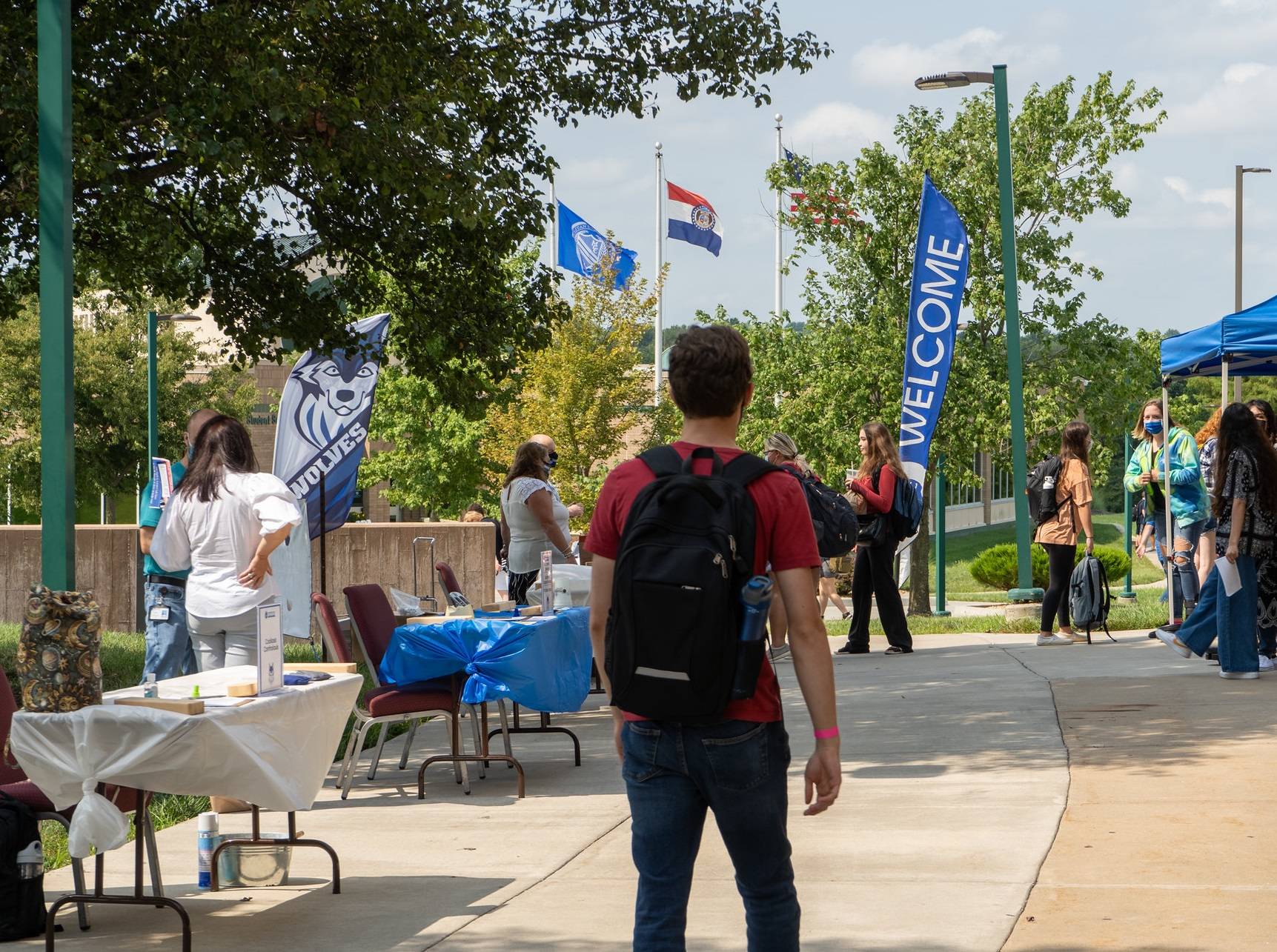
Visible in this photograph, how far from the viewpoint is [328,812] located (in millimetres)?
7625

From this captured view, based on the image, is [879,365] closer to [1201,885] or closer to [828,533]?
[828,533]

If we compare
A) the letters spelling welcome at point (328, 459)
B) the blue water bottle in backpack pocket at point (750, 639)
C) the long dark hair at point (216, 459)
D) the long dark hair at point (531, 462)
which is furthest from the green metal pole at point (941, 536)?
the blue water bottle in backpack pocket at point (750, 639)

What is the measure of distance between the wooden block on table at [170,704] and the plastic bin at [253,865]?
110cm

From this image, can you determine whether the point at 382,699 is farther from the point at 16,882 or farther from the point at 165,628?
the point at 16,882

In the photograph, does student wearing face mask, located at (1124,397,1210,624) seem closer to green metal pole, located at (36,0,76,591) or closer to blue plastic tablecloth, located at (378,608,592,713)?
blue plastic tablecloth, located at (378,608,592,713)

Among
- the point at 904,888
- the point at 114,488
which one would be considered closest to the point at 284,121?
the point at 904,888

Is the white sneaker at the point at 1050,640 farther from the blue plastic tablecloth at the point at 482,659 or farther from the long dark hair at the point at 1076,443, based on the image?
the blue plastic tablecloth at the point at 482,659

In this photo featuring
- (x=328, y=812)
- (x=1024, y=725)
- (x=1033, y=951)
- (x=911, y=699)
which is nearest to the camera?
(x=1033, y=951)

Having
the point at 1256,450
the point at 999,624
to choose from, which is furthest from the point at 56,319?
the point at 999,624

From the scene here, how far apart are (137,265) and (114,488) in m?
29.8

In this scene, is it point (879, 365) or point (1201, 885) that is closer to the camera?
point (1201, 885)

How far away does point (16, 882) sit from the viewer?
5.27 meters

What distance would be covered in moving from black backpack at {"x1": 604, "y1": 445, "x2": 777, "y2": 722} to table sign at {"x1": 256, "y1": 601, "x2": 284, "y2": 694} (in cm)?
232

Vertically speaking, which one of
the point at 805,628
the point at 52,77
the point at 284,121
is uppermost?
the point at 284,121
